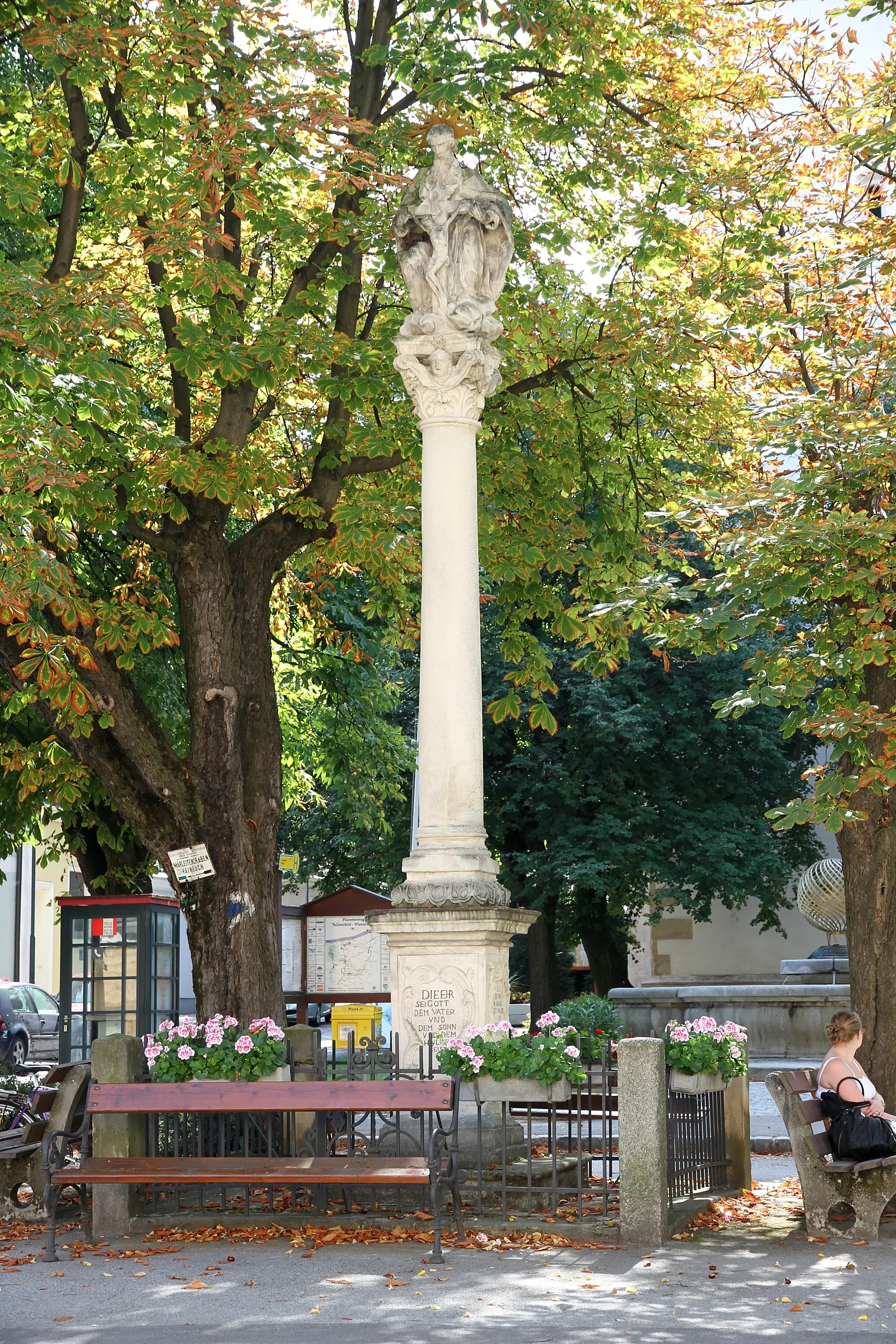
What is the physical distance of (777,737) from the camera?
99.4ft

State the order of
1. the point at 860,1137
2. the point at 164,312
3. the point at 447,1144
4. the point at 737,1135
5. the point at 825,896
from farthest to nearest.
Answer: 1. the point at 825,896
2. the point at 164,312
3. the point at 737,1135
4. the point at 860,1137
5. the point at 447,1144

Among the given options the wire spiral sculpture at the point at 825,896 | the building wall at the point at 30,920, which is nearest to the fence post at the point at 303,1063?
the wire spiral sculpture at the point at 825,896

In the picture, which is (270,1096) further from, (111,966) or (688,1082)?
(111,966)

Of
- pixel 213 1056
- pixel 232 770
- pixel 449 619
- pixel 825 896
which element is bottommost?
pixel 213 1056

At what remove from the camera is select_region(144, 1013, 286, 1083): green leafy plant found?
32.8 feet

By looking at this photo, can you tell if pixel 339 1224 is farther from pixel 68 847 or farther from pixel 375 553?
pixel 68 847

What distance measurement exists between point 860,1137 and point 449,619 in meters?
4.28

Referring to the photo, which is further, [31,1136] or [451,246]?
[451,246]

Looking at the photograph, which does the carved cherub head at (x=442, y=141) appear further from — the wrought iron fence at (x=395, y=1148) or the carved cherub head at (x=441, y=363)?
the wrought iron fence at (x=395, y=1148)

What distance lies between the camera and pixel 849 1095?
952 centimetres

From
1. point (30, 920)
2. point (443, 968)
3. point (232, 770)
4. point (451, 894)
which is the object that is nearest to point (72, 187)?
point (232, 770)

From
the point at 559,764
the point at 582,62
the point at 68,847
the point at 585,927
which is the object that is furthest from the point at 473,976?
the point at 585,927

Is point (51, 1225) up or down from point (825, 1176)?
down

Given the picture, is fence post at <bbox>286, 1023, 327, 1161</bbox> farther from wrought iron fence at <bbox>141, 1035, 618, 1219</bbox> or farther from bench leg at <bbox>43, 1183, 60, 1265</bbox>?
bench leg at <bbox>43, 1183, 60, 1265</bbox>
